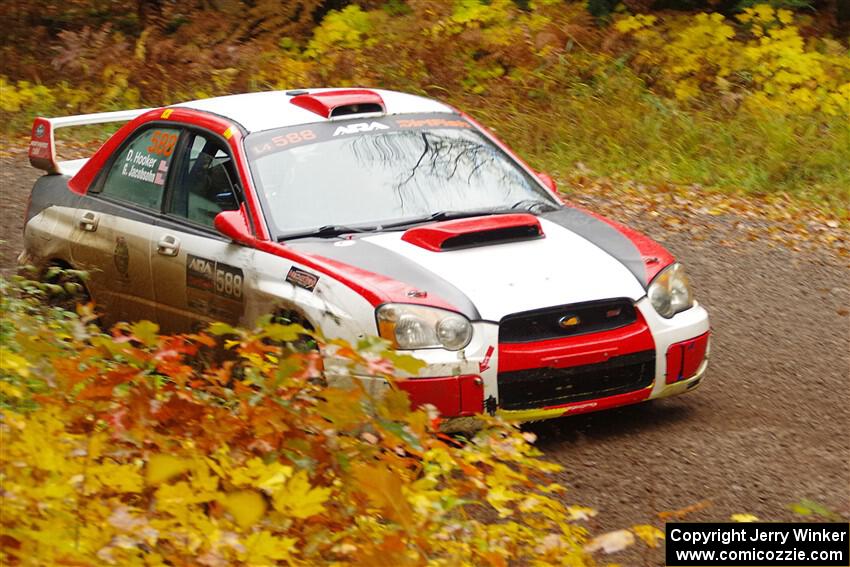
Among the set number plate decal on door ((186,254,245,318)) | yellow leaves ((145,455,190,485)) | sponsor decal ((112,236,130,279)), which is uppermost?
Result: yellow leaves ((145,455,190,485))

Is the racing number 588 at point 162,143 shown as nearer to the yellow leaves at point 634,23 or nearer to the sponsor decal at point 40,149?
the sponsor decal at point 40,149

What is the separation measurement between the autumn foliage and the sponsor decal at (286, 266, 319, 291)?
1.02 m

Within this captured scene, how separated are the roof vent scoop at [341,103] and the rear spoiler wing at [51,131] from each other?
4.07 ft

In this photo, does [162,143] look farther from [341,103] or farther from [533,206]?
[533,206]

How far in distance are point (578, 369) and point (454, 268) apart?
743mm

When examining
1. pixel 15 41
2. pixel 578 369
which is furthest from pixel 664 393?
pixel 15 41

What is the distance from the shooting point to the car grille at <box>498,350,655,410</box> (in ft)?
18.7

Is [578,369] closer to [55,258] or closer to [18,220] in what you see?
[55,258]

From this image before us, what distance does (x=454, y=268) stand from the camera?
5883 mm

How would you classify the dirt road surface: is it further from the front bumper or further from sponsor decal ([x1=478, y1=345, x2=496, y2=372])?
sponsor decal ([x1=478, y1=345, x2=496, y2=372])

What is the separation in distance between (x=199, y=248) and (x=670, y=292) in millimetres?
2433

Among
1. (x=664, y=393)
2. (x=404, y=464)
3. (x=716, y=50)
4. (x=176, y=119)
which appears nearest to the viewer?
(x=404, y=464)

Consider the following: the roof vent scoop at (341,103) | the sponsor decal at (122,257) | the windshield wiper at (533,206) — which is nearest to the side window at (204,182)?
the sponsor decal at (122,257)

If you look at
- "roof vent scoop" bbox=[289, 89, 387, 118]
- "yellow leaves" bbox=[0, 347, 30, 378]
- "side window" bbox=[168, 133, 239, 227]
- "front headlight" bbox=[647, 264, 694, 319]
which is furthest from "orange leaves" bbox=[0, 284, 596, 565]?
"roof vent scoop" bbox=[289, 89, 387, 118]
